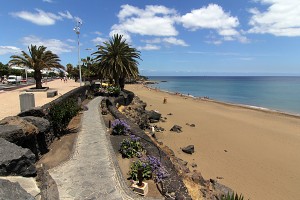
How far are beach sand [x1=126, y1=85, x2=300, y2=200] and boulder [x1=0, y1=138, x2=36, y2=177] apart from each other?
9184 millimetres

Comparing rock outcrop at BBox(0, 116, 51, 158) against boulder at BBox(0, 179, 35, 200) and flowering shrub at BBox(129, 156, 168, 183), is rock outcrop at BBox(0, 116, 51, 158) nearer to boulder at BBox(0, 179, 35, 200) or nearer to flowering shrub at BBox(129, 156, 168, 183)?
boulder at BBox(0, 179, 35, 200)

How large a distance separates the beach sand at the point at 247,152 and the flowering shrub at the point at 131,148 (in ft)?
16.2

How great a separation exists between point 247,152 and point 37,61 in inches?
1184

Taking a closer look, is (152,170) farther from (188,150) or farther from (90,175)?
(188,150)

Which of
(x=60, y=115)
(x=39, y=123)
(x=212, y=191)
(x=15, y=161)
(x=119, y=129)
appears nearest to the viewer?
(x=15, y=161)

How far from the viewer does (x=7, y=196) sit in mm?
4242

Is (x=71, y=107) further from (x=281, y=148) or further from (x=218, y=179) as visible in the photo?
(x=281, y=148)

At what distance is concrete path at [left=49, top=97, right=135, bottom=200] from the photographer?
664 cm

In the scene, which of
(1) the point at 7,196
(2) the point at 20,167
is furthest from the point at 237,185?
(1) the point at 7,196

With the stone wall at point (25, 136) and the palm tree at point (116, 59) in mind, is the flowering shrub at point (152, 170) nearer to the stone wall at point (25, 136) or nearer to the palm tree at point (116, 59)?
the stone wall at point (25, 136)

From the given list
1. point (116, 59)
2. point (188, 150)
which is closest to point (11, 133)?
point (188, 150)

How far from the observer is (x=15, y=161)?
6297 mm

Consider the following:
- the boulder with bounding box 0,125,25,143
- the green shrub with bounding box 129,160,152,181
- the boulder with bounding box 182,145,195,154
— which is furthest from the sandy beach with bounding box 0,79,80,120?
the boulder with bounding box 182,145,195,154

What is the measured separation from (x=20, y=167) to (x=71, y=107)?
6.16 meters
